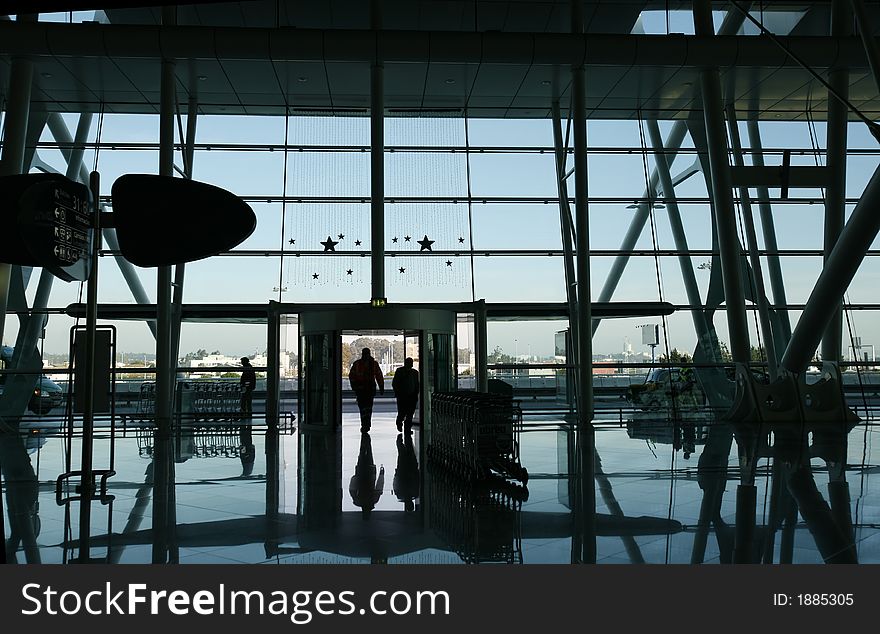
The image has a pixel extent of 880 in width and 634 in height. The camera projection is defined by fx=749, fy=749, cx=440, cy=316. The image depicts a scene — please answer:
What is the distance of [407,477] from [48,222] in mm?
5018

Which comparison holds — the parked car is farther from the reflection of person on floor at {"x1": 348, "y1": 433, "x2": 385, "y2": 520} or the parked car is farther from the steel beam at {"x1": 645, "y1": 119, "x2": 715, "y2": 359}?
the steel beam at {"x1": 645, "y1": 119, "x2": 715, "y2": 359}

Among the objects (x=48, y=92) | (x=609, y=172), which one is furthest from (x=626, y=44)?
(x=48, y=92)

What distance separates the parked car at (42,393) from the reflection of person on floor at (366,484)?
10257 mm

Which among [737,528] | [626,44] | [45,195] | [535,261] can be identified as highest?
[626,44]

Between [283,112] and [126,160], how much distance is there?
4341 mm

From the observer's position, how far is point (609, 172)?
67.9ft

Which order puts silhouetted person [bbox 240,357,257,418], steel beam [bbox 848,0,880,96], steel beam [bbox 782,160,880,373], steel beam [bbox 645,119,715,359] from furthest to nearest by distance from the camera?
steel beam [bbox 645,119,715,359] < silhouetted person [bbox 240,357,257,418] < steel beam [bbox 782,160,880,373] < steel beam [bbox 848,0,880,96]

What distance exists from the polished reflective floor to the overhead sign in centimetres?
213

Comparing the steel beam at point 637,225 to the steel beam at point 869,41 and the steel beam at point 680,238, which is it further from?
the steel beam at point 869,41

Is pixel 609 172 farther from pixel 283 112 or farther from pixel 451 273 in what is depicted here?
pixel 283 112

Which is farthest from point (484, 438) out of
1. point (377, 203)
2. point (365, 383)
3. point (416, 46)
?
point (416, 46)

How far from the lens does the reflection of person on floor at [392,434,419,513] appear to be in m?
7.62

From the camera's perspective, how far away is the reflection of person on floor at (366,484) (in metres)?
7.39

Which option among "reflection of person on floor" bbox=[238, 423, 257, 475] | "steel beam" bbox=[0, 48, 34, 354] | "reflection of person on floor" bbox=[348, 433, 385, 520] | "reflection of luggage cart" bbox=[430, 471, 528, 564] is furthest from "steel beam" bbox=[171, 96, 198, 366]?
"reflection of luggage cart" bbox=[430, 471, 528, 564]
